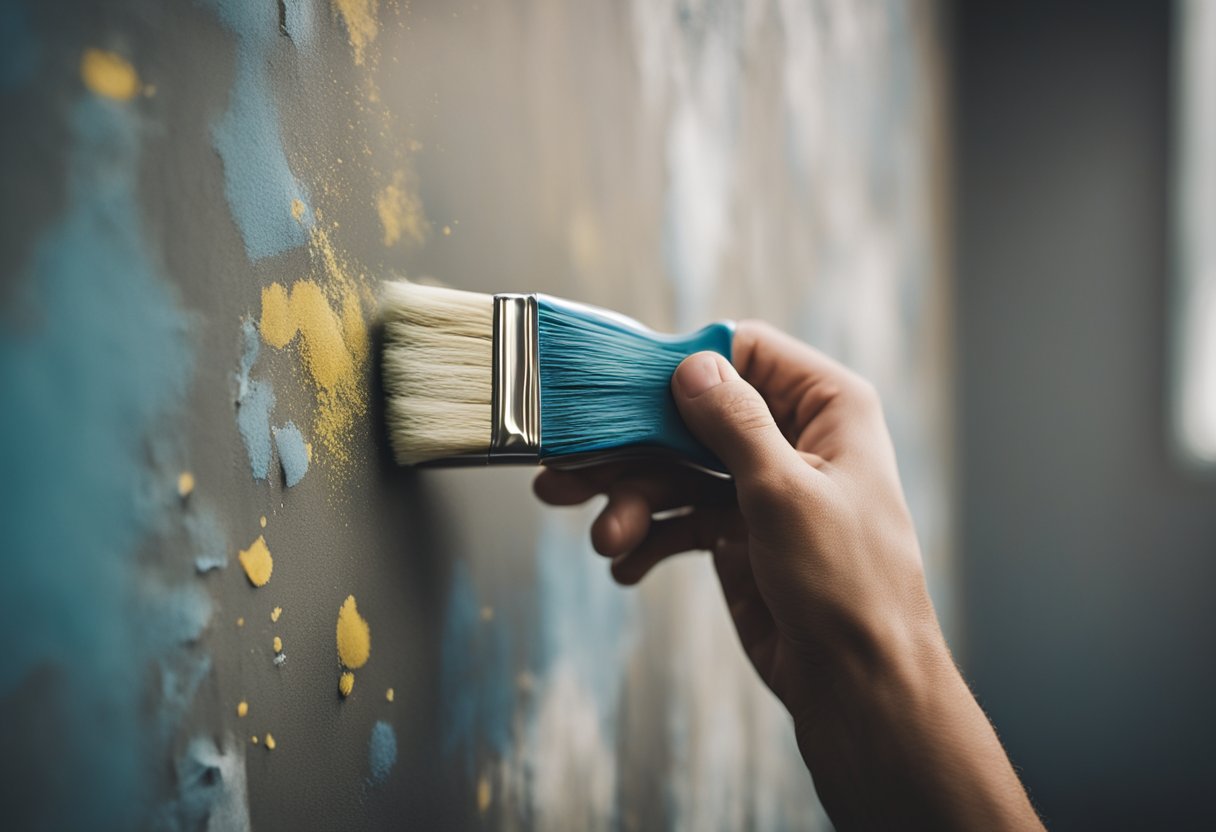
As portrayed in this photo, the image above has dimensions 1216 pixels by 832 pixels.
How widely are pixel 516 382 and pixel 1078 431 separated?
6.60ft

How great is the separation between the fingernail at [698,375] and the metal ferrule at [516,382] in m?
0.11

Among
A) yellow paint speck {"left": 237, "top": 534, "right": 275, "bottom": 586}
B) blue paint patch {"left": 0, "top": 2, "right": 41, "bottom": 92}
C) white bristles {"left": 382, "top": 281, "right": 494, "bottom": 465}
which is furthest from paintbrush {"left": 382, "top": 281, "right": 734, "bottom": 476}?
blue paint patch {"left": 0, "top": 2, "right": 41, "bottom": 92}

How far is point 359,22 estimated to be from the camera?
50 centimetres

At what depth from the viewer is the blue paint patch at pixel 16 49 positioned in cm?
31

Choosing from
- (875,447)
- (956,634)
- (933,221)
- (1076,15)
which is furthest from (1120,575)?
(875,447)

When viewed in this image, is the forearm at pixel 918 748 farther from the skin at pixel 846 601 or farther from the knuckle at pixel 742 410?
the knuckle at pixel 742 410

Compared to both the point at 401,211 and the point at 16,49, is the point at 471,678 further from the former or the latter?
the point at 16,49

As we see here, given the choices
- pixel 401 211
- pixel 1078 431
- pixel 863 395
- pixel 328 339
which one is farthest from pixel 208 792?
pixel 1078 431

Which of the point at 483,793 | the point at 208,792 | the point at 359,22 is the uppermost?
the point at 359,22

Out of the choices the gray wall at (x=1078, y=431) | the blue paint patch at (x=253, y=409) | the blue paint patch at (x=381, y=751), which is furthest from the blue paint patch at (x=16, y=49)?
the gray wall at (x=1078, y=431)

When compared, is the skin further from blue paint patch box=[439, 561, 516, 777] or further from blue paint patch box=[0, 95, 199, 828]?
blue paint patch box=[0, 95, 199, 828]

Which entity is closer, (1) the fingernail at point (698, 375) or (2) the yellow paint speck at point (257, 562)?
(2) the yellow paint speck at point (257, 562)

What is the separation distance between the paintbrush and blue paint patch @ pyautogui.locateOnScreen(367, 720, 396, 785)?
0.16 metres

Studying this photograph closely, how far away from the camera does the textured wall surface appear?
0.33m
